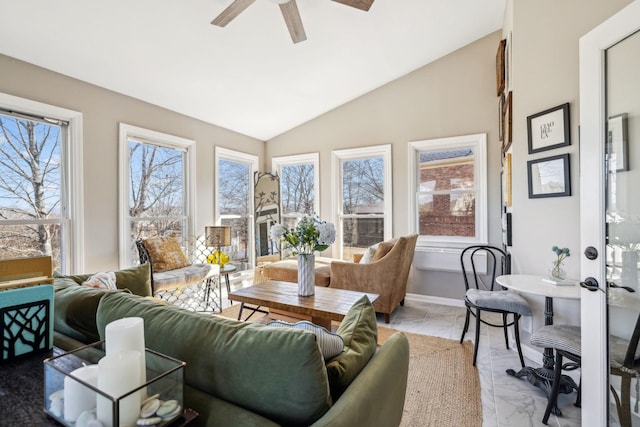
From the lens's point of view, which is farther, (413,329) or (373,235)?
(373,235)

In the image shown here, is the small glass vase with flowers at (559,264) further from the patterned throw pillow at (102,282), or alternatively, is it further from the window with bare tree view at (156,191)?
the window with bare tree view at (156,191)

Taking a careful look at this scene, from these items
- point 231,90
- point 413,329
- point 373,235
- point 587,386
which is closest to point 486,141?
point 373,235

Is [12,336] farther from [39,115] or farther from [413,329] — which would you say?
[413,329]

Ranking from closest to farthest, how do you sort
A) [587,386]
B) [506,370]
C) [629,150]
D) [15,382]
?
[15,382] < [629,150] < [587,386] < [506,370]

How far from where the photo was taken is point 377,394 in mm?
998

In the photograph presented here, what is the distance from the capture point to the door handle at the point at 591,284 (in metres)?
1.51

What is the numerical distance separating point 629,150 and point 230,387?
197 cm

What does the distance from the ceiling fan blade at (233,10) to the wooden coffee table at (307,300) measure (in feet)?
7.19

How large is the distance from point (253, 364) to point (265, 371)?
1.5 inches

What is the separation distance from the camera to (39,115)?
9.02 feet

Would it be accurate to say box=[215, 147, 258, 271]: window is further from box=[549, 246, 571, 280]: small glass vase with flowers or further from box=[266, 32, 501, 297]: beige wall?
box=[549, 246, 571, 280]: small glass vase with flowers

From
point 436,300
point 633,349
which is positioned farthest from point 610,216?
point 436,300

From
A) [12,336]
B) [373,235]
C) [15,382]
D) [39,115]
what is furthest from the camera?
[373,235]

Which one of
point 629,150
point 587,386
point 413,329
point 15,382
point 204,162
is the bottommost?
point 413,329
